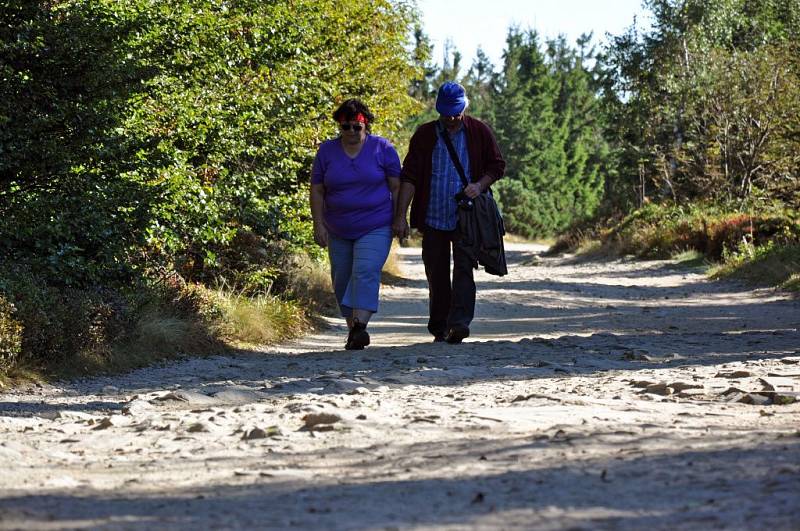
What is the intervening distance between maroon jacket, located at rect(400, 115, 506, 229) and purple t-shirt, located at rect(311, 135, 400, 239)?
21 centimetres

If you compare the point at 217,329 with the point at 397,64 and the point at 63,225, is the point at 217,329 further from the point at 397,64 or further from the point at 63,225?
the point at 397,64

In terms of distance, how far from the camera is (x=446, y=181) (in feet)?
36.4

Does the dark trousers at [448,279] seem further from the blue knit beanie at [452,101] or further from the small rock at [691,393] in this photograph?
the small rock at [691,393]

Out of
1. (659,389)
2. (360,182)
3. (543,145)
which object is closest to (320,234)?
(360,182)

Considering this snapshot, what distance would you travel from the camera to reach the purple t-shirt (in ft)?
35.7

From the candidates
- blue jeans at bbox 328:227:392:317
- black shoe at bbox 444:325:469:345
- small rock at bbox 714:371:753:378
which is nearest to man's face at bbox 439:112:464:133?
blue jeans at bbox 328:227:392:317

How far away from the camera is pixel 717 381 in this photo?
313 inches

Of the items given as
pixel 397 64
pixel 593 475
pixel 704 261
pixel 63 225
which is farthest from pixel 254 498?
pixel 704 261

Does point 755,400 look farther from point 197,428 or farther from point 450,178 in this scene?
point 450,178

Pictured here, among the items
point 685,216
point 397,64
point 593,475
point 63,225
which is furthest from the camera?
point 685,216

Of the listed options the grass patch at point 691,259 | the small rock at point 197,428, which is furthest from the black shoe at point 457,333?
the grass patch at point 691,259

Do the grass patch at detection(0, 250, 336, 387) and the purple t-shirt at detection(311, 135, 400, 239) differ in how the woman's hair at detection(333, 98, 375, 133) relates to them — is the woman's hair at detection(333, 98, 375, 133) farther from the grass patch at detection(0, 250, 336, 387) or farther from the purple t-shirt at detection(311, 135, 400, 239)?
→ the grass patch at detection(0, 250, 336, 387)

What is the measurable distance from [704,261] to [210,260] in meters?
19.2

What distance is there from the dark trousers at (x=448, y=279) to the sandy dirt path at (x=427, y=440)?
430 mm
